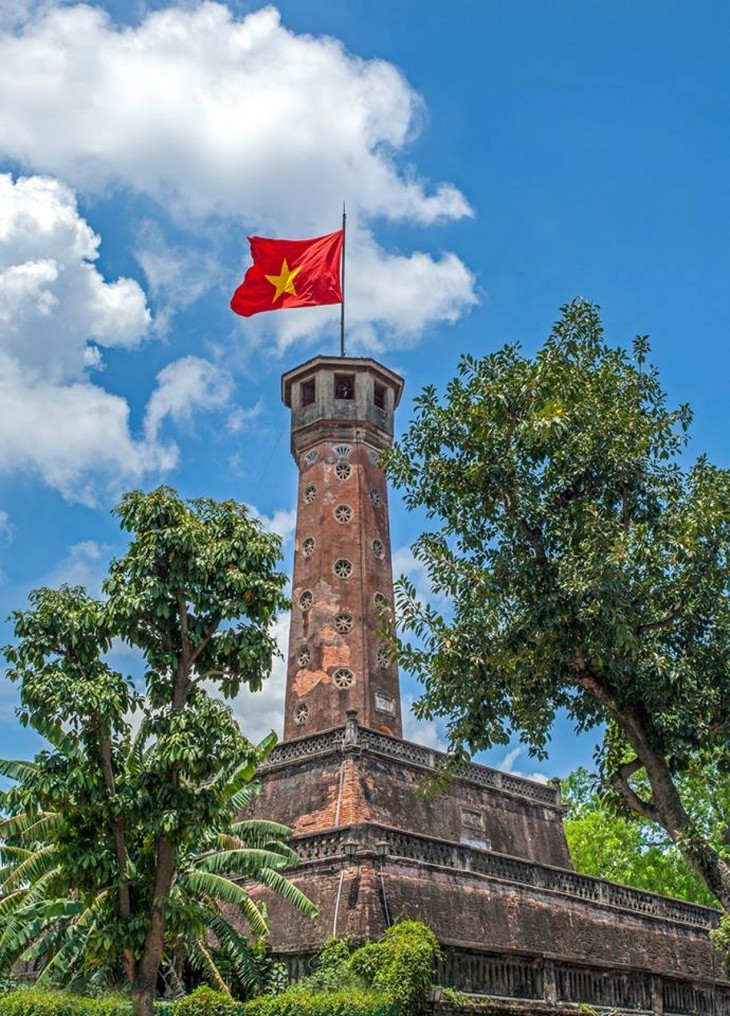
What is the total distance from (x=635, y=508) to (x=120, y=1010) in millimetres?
10657

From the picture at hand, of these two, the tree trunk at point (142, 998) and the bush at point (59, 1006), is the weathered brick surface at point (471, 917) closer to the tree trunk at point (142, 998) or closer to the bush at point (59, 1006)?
the bush at point (59, 1006)

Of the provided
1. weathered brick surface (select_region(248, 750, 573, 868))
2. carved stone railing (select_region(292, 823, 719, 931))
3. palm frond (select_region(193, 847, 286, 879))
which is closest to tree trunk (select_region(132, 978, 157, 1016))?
palm frond (select_region(193, 847, 286, 879))

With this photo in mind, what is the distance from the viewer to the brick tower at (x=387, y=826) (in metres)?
18.2

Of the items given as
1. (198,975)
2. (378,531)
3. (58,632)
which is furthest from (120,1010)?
(378,531)

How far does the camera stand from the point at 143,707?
1371cm

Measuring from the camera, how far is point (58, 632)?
13406mm

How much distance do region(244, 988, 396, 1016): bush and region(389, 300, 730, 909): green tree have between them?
410 centimetres

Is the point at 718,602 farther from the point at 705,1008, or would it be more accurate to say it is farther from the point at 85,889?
the point at 705,1008

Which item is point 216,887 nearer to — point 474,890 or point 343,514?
point 474,890

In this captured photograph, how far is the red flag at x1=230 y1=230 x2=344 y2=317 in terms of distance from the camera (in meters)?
27.6

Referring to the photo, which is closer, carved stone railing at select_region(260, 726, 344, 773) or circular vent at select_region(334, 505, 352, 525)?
carved stone railing at select_region(260, 726, 344, 773)

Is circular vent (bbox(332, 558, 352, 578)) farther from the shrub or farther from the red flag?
the shrub

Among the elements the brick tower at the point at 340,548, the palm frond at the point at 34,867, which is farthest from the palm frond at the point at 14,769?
the brick tower at the point at 340,548

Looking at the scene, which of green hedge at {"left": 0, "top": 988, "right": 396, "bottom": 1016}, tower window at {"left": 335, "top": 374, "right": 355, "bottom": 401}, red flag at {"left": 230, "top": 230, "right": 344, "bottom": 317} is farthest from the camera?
tower window at {"left": 335, "top": 374, "right": 355, "bottom": 401}
